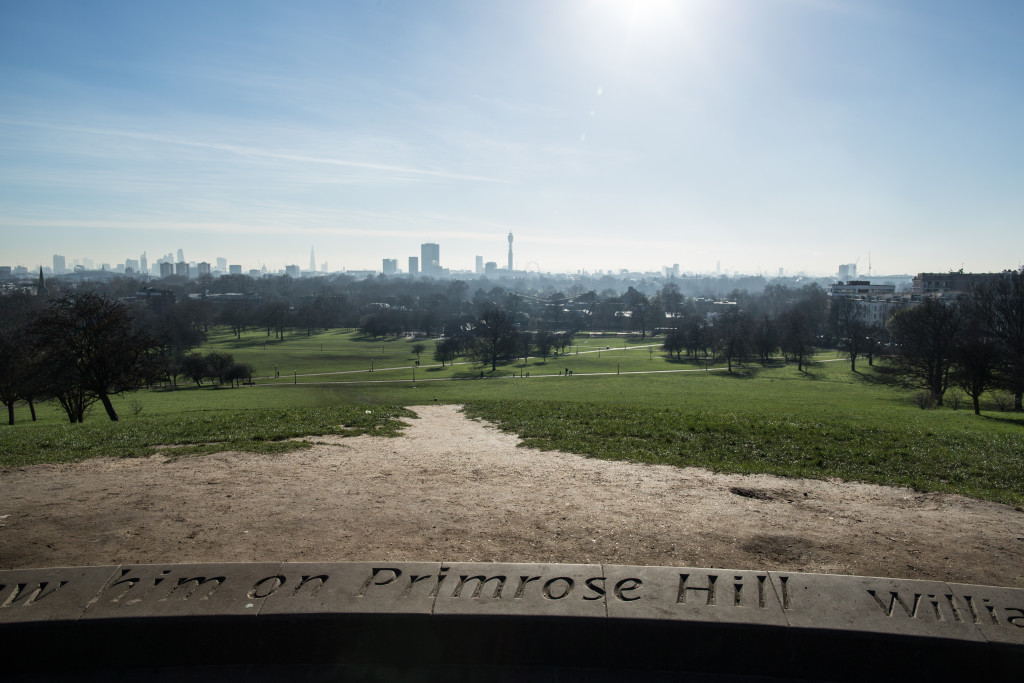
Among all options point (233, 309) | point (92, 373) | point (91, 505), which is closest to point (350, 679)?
point (91, 505)

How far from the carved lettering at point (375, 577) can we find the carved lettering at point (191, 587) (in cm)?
164

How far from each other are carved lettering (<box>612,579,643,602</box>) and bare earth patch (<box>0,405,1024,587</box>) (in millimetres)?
1000

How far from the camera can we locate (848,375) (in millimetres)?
63812

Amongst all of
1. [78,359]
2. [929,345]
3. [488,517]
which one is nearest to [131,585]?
[488,517]

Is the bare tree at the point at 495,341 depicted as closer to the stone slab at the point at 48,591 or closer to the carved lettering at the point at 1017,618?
the stone slab at the point at 48,591

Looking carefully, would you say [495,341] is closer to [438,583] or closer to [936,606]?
[438,583]

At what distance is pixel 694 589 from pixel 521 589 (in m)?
1.91

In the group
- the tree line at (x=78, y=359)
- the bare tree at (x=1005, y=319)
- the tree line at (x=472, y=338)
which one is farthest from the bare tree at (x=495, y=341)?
the bare tree at (x=1005, y=319)

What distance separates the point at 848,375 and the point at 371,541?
67100mm

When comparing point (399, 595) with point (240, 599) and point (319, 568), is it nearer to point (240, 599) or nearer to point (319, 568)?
point (319, 568)

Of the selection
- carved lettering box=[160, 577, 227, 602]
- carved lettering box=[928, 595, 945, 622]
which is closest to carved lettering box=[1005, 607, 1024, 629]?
carved lettering box=[928, 595, 945, 622]

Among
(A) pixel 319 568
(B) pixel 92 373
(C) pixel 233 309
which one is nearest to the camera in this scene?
(A) pixel 319 568

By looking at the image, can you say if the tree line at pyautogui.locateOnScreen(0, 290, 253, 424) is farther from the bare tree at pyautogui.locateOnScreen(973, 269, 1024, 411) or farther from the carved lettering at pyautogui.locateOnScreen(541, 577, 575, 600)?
the bare tree at pyautogui.locateOnScreen(973, 269, 1024, 411)

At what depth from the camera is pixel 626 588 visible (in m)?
6.61
